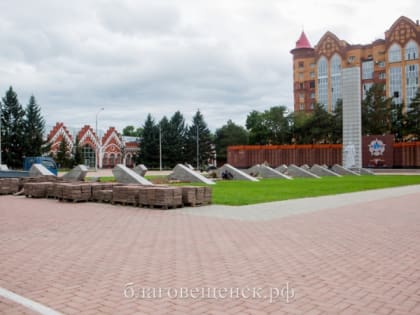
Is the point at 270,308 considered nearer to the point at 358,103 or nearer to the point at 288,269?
the point at 288,269

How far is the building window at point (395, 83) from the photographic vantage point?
89062 millimetres

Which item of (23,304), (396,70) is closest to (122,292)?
(23,304)

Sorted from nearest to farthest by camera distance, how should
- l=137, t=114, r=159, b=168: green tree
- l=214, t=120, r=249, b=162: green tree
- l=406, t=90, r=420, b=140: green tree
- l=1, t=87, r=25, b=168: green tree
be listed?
l=1, t=87, r=25, b=168: green tree, l=406, t=90, r=420, b=140: green tree, l=137, t=114, r=159, b=168: green tree, l=214, t=120, r=249, b=162: green tree

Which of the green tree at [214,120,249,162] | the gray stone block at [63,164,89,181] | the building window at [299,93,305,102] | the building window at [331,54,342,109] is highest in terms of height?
the building window at [331,54,342,109]

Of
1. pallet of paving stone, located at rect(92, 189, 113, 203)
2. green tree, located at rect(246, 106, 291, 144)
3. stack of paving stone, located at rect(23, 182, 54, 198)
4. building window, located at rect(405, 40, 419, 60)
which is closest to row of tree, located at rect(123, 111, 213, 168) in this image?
green tree, located at rect(246, 106, 291, 144)

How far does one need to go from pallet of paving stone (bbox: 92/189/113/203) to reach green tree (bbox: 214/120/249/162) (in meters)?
71.0

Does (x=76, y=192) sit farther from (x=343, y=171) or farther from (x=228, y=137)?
(x=228, y=137)

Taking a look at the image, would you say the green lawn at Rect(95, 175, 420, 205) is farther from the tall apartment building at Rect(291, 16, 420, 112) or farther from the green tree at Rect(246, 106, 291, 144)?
the tall apartment building at Rect(291, 16, 420, 112)

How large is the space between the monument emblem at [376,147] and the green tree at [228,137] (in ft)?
120

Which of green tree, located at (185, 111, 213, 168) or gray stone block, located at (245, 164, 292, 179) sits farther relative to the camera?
green tree, located at (185, 111, 213, 168)

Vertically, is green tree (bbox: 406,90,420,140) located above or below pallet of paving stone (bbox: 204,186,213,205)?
above

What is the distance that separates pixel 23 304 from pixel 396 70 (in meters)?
97.9

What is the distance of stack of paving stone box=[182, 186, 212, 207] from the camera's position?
14531mm

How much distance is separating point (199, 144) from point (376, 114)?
35.2m
